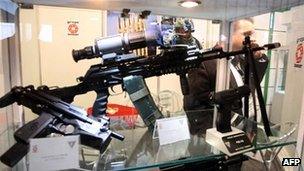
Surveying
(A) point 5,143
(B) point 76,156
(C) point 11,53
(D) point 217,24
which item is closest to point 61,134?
(B) point 76,156

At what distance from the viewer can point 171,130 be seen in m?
0.65

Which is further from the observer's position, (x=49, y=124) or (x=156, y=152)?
(x=156, y=152)

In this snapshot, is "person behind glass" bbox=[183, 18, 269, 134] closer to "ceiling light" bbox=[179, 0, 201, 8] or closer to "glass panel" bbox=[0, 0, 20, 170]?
"ceiling light" bbox=[179, 0, 201, 8]

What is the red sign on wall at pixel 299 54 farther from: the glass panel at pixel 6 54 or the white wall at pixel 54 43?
the glass panel at pixel 6 54

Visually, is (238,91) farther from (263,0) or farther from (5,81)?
(5,81)

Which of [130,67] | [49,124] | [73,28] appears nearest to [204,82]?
[130,67]

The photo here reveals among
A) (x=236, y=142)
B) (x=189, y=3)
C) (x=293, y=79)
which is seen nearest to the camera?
(x=236, y=142)

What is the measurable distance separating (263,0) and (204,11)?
0.18m

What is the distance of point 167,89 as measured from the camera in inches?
35.4

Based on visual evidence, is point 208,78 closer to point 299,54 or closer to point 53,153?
point 299,54

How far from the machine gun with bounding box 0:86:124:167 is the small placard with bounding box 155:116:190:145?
0.40 ft

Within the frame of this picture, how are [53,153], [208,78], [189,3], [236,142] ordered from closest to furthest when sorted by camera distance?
[53,153] < [236,142] < [189,3] < [208,78]

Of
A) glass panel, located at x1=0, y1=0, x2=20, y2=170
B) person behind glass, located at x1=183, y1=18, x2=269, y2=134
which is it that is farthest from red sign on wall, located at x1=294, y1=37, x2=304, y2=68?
glass panel, located at x1=0, y1=0, x2=20, y2=170

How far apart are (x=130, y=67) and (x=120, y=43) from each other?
0.09 m
